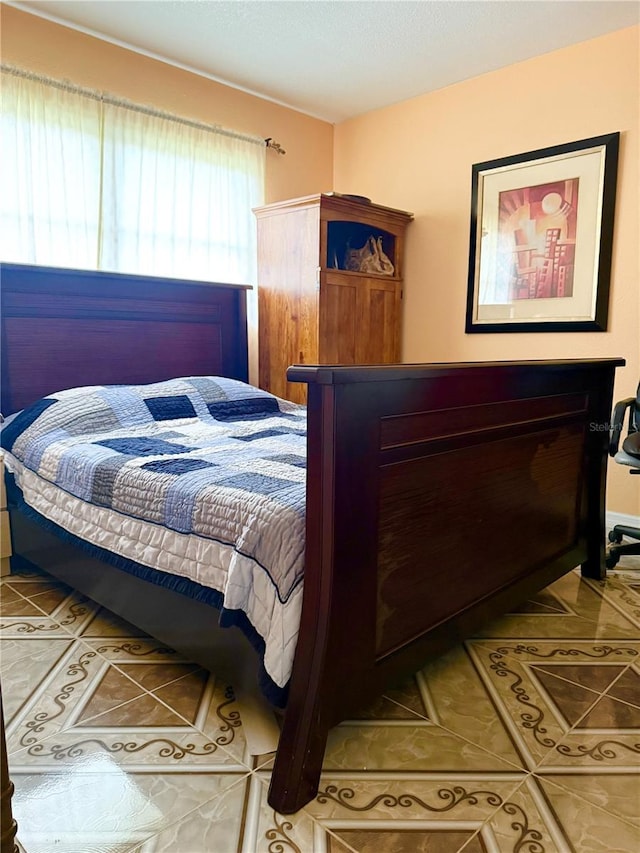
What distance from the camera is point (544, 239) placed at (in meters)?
3.33

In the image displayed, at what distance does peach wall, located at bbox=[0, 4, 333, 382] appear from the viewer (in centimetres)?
286

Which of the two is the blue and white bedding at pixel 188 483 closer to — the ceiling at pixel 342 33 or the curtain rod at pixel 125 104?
the curtain rod at pixel 125 104

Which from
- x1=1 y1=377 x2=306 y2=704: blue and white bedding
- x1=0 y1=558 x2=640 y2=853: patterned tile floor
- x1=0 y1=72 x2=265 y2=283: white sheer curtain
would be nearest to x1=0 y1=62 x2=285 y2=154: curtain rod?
x1=0 y1=72 x2=265 y2=283: white sheer curtain

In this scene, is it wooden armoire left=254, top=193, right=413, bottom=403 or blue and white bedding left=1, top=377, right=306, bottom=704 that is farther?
wooden armoire left=254, top=193, right=413, bottom=403

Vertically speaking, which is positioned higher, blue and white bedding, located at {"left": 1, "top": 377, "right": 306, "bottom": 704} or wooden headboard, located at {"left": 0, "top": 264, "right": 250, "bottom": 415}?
wooden headboard, located at {"left": 0, "top": 264, "right": 250, "bottom": 415}

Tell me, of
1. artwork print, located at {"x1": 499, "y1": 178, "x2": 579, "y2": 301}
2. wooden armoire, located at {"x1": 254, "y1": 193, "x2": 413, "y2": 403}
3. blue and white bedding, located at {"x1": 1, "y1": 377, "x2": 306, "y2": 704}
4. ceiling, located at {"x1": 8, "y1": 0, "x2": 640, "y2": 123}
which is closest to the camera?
blue and white bedding, located at {"x1": 1, "y1": 377, "x2": 306, "y2": 704}

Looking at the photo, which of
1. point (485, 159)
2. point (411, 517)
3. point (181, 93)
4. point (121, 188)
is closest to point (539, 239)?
point (485, 159)

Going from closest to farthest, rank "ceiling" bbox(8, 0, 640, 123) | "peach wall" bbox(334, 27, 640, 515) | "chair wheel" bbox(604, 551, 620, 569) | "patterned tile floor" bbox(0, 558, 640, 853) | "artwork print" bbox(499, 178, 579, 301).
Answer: "patterned tile floor" bbox(0, 558, 640, 853) → "chair wheel" bbox(604, 551, 620, 569) → "ceiling" bbox(8, 0, 640, 123) → "peach wall" bbox(334, 27, 640, 515) → "artwork print" bbox(499, 178, 579, 301)

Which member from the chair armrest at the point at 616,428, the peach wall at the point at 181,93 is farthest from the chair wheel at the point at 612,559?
the peach wall at the point at 181,93

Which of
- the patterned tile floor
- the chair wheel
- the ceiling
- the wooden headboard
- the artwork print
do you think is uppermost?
the ceiling

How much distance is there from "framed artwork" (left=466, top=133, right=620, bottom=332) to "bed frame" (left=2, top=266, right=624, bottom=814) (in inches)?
37.9

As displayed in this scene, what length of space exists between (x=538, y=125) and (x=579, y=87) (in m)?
0.26

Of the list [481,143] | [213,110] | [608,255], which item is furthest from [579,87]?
[213,110]

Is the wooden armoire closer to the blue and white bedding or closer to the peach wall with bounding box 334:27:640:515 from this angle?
the peach wall with bounding box 334:27:640:515
